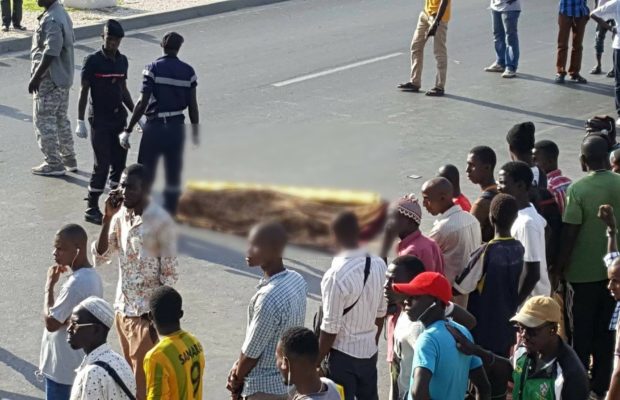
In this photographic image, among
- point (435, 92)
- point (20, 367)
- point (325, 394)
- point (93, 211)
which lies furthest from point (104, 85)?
point (325, 394)

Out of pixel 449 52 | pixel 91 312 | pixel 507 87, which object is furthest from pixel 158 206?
pixel 449 52

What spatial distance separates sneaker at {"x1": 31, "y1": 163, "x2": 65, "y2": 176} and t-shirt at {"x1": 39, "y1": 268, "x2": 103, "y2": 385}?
17.2ft

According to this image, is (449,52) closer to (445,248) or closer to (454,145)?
(454,145)

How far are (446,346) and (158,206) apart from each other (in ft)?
4.87

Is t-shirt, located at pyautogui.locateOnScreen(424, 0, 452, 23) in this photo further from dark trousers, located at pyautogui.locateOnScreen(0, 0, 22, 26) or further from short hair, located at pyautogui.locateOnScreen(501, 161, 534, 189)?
short hair, located at pyautogui.locateOnScreen(501, 161, 534, 189)

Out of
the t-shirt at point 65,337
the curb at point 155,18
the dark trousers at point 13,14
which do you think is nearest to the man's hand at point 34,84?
the curb at point 155,18

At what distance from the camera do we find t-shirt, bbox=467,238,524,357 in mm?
6848

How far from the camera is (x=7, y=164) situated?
11945 mm

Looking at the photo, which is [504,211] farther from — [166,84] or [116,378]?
[166,84]

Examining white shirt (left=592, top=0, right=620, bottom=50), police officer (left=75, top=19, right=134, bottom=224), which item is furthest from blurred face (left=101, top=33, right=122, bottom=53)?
white shirt (left=592, top=0, right=620, bottom=50)

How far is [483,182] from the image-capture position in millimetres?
7785

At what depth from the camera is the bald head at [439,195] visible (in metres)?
7.03

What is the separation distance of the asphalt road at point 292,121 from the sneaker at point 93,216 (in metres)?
0.22

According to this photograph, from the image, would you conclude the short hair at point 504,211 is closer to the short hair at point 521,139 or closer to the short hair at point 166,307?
the short hair at point 521,139
